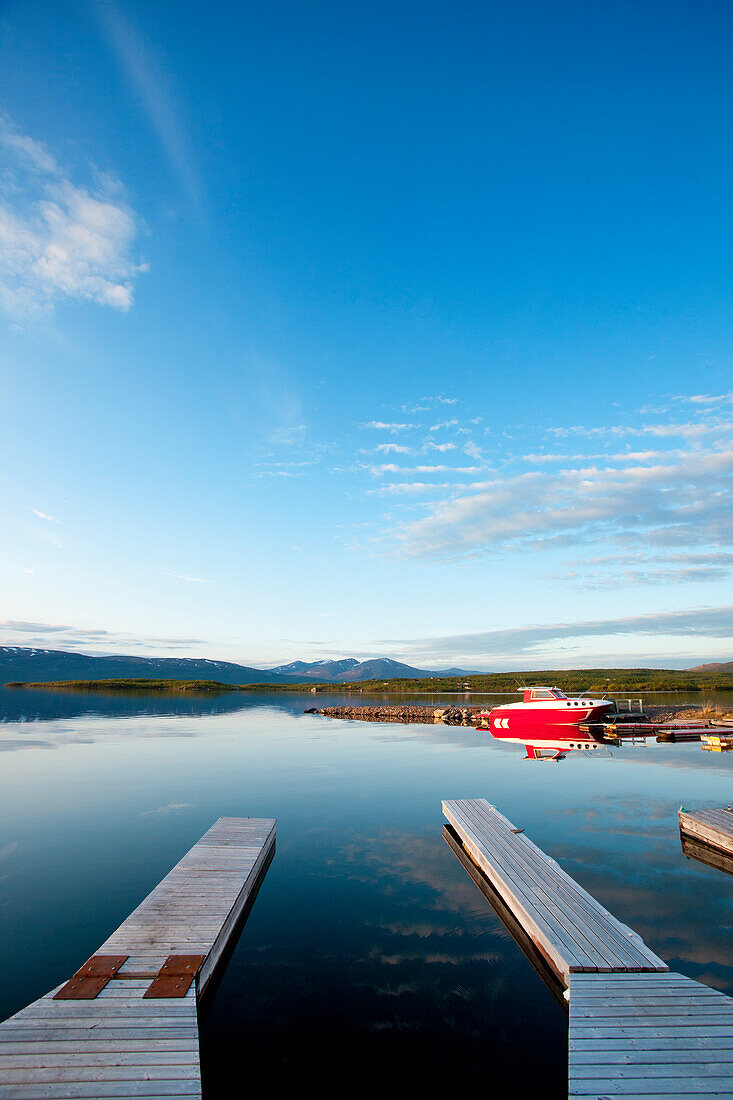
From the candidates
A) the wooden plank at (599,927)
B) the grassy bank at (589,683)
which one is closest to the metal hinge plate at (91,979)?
the wooden plank at (599,927)

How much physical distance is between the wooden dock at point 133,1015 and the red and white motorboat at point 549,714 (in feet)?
106

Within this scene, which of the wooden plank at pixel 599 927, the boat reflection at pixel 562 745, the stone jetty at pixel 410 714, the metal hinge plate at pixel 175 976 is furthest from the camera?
the stone jetty at pixel 410 714

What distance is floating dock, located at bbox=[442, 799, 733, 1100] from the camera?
688cm

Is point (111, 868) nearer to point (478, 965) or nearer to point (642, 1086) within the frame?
point (478, 965)

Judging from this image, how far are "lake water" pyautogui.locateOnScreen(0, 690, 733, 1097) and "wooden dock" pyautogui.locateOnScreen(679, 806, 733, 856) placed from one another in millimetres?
903

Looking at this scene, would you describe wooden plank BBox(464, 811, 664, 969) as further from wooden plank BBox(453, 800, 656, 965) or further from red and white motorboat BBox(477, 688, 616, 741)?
red and white motorboat BBox(477, 688, 616, 741)

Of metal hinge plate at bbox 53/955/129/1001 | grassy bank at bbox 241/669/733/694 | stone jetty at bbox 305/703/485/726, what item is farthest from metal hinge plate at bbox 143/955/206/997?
grassy bank at bbox 241/669/733/694

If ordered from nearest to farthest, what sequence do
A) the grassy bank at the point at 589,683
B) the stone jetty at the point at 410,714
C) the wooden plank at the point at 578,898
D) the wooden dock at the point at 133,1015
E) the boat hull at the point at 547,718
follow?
the wooden dock at the point at 133,1015
the wooden plank at the point at 578,898
the boat hull at the point at 547,718
the stone jetty at the point at 410,714
the grassy bank at the point at 589,683

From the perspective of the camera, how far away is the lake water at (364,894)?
28.6ft

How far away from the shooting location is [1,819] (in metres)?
Answer: 21.5

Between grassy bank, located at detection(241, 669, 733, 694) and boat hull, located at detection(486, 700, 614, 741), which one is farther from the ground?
boat hull, located at detection(486, 700, 614, 741)

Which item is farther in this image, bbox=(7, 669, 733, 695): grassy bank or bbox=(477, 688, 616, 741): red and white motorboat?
bbox=(7, 669, 733, 695): grassy bank

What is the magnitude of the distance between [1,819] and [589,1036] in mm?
23210

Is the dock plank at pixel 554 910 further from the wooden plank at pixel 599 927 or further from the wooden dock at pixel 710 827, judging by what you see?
the wooden dock at pixel 710 827
